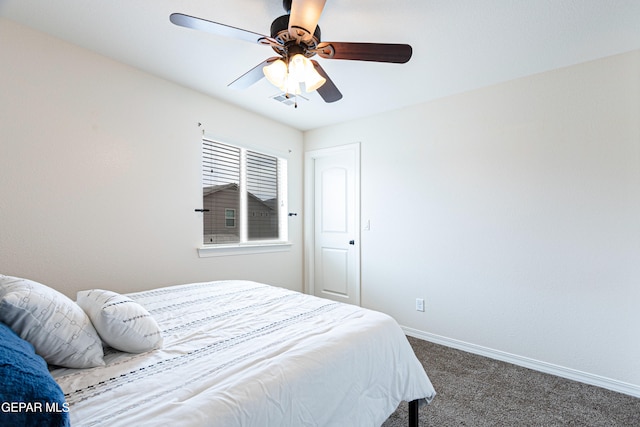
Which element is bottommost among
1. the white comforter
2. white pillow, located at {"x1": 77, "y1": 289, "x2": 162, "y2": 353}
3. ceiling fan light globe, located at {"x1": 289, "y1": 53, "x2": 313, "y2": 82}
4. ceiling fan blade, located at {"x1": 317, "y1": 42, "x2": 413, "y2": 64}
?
the white comforter

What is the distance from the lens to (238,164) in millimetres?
3371


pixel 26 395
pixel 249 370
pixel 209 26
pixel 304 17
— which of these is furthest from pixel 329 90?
pixel 26 395

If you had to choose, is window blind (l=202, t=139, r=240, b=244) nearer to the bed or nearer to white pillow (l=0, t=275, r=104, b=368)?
the bed

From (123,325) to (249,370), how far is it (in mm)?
532

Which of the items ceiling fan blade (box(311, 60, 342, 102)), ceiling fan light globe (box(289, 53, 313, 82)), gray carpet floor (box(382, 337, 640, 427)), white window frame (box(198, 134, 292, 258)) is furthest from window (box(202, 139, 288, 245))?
gray carpet floor (box(382, 337, 640, 427))

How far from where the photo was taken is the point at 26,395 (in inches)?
26.0

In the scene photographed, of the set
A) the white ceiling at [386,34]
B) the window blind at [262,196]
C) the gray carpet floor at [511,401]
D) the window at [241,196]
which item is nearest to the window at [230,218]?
the window at [241,196]

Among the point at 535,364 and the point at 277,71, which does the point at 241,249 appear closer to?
the point at 277,71

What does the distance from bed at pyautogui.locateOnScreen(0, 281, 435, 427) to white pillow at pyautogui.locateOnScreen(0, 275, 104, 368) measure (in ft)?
0.15

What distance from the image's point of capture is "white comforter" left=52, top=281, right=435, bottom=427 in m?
0.89

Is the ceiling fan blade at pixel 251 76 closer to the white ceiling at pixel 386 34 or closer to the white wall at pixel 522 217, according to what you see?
the white ceiling at pixel 386 34

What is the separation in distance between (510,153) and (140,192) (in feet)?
10.2

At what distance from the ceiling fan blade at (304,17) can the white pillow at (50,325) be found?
4.94 feet

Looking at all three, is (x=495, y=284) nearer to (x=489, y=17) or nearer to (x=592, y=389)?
(x=592, y=389)
